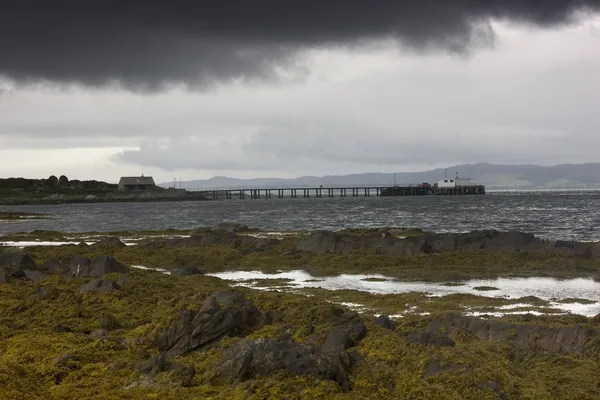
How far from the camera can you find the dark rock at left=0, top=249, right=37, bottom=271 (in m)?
20.1

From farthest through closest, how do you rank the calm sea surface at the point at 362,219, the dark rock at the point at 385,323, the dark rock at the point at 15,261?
1. the calm sea surface at the point at 362,219
2. the dark rock at the point at 15,261
3. the dark rock at the point at 385,323

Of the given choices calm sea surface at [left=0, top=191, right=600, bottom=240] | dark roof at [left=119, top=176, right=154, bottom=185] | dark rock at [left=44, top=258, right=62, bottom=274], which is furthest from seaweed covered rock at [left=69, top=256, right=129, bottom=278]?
dark roof at [left=119, top=176, right=154, bottom=185]

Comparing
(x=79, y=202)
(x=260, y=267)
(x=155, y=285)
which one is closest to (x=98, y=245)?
(x=260, y=267)

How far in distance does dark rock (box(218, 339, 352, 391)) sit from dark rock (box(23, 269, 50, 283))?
38.4ft

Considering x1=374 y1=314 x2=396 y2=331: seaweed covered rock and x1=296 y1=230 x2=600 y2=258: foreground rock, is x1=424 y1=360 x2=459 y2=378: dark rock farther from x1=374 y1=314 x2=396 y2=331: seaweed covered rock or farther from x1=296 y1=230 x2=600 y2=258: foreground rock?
x1=296 y1=230 x2=600 y2=258: foreground rock

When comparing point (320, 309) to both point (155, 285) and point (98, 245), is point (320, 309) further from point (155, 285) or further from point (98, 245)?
point (98, 245)

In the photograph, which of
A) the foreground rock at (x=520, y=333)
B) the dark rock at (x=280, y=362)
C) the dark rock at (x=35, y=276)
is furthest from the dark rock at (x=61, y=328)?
the foreground rock at (x=520, y=333)

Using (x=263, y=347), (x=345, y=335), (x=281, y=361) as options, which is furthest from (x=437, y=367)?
(x=263, y=347)

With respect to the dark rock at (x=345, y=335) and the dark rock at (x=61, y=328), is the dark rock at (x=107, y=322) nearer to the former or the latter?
the dark rock at (x=61, y=328)

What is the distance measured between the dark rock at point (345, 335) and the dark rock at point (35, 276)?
11117 millimetres

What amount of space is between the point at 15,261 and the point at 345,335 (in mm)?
14346

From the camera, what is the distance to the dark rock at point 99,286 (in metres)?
16.3

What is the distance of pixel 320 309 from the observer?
43.3 feet

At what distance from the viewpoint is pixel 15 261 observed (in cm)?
2055
